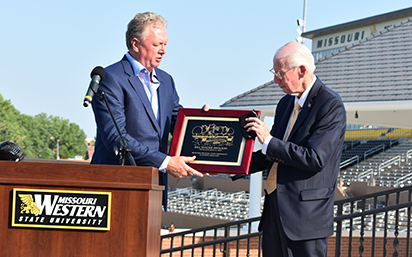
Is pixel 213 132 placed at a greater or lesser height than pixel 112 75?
lesser

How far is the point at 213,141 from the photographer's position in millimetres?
3658

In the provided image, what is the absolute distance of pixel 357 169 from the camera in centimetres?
3419

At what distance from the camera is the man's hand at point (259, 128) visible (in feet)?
10.8

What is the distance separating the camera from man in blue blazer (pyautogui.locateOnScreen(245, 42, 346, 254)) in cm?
309

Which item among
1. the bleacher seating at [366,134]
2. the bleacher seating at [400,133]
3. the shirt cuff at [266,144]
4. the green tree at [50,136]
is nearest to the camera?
the shirt cuff at [266,144]

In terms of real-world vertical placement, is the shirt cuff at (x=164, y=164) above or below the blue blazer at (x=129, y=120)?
below

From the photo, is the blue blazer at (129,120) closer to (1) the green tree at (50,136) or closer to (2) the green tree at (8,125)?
(2) the green tree at (8,125)

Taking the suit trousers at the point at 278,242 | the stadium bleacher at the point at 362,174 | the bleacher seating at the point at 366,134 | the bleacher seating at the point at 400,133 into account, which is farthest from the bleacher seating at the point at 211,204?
the suit trousers at the point at 278,242

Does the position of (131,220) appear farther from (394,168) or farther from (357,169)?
(357,169)

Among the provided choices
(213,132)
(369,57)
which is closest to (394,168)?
(369,57)

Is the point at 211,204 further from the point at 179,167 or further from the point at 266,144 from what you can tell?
the point at 266,144

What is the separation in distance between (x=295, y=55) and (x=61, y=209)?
1.77m

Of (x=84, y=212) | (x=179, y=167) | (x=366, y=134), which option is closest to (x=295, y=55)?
(x=179, y=167)

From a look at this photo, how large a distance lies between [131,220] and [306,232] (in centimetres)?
116
